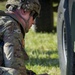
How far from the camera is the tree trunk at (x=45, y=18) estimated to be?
10.4m

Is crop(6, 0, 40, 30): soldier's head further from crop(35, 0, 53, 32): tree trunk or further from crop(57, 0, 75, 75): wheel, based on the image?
crop(35, 0, 53, 32): tree trunk

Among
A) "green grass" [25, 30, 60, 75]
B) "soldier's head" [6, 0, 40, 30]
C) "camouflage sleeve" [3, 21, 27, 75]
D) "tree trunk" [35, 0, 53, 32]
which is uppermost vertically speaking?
"soldier's head" [6, 0, 40, 30]

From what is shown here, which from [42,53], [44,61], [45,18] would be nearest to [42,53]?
[42,53]

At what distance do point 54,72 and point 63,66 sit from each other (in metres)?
1.22

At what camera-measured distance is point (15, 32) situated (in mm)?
3775

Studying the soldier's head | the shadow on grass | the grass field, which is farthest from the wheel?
the shadow on grass

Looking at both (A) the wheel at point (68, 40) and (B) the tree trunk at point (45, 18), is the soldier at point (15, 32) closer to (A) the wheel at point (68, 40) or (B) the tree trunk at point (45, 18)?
(A) the wheel at point (68, 40)

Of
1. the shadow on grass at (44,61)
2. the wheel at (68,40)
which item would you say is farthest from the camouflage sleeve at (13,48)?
the shadow on grass at (44,61)

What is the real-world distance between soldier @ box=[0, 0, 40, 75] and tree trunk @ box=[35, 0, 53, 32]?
629cm

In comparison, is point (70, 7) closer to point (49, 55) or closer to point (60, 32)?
point (60, 32)

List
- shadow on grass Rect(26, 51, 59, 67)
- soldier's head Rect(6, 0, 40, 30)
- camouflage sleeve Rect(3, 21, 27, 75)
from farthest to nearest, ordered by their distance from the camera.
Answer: shadow on grass Rect(26, 51, 59, 67) < soldier's head Rect(6, 0, 40, 30) < camouflage sleeve Rect(3, 21, 27, 75)

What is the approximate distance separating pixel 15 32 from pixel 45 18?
Answer: 6663 millimetres

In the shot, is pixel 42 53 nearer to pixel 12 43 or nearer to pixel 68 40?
pixel 68 40

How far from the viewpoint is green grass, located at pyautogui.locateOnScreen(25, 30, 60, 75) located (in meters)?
6.11
